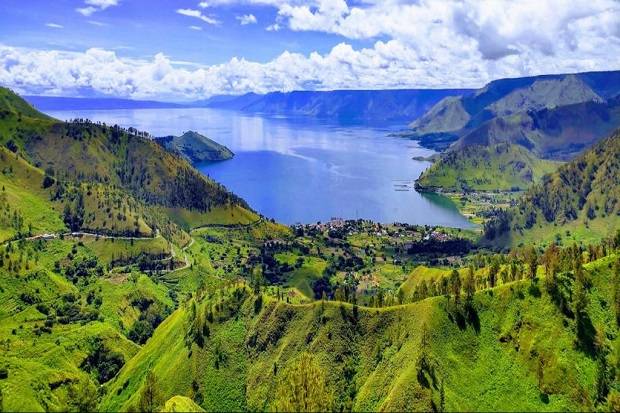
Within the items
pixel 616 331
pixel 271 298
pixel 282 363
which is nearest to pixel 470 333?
pixel 616 331

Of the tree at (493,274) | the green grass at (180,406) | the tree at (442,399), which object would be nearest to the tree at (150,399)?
the green grass at (180,406)

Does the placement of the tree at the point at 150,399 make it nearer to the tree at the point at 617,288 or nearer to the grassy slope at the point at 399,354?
the grassy slope at the point at 399,354

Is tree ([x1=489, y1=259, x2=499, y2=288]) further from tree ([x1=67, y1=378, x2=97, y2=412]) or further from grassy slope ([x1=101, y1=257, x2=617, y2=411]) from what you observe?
tree ([x1=67, y1=378, x2=97, y2=412])

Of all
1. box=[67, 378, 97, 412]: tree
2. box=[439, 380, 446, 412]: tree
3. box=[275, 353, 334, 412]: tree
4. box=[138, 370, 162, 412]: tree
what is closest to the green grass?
box=[138, 370, 162, 412]: tree

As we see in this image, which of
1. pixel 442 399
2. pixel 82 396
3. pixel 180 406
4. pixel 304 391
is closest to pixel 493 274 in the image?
pixel 442 399

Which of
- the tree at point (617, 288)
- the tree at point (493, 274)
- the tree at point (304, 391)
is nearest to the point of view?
the tree at point (304, 391)

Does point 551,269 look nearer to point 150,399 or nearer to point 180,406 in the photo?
point 180,406
